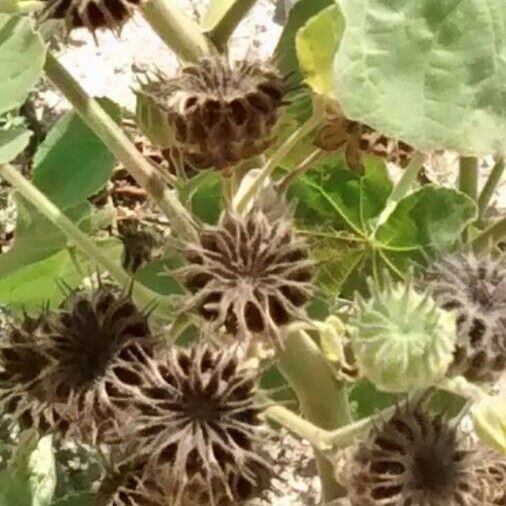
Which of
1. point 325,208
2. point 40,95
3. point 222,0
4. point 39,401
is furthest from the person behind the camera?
point 40,95

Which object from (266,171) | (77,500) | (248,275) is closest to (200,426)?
(248,275)

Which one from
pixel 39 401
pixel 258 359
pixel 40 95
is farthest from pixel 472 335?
pixel 40 95

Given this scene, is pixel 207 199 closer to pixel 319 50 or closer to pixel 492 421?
pixel 319 50

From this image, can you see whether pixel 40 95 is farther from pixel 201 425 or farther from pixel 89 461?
pixel 201 425

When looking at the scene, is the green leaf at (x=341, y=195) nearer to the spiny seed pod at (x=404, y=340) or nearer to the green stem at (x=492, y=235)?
the green stem at (x=492, y=235)

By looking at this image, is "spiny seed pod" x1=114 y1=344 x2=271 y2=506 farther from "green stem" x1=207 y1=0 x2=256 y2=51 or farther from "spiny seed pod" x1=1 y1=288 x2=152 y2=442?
"green stem" x1=207 y1=0 x2=256 y2=51

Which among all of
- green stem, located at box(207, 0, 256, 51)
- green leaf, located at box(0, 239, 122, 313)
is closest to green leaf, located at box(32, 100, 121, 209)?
green leaf, located at box(0, 239, 122, 313)
